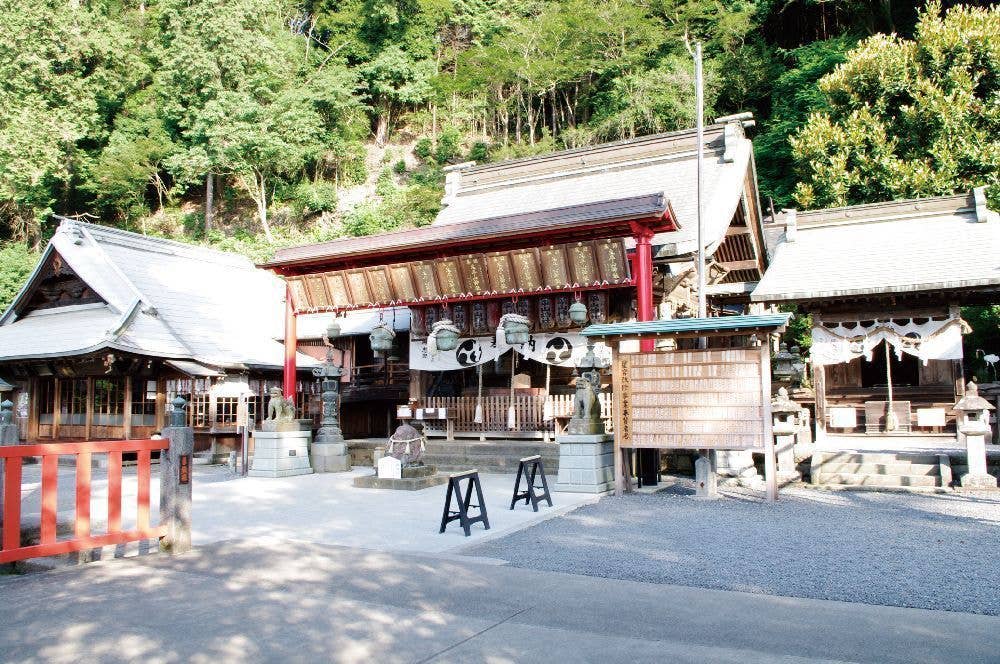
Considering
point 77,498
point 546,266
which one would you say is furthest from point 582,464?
point 77,498

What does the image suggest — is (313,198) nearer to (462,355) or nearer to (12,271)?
(12,271)

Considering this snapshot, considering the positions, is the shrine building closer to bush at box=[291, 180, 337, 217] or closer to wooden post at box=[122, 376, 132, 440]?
wooden post at box=[122, 376, 132, 440]

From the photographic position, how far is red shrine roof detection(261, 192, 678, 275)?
44.6ft

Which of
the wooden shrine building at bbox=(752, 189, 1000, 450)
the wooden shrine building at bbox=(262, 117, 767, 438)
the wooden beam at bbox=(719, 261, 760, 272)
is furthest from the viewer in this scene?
the wooden beam at bbox=(719, 261, 760, 272)

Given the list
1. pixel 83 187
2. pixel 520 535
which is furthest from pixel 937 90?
pixel 83 187

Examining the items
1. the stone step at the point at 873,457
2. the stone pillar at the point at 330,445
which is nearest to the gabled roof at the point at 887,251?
the stone step at the point at 873,457

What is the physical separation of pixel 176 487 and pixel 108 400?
16700mm

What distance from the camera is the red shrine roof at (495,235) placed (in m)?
13.6

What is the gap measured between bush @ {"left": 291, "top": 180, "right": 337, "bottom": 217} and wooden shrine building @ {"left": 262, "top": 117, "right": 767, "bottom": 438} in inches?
815

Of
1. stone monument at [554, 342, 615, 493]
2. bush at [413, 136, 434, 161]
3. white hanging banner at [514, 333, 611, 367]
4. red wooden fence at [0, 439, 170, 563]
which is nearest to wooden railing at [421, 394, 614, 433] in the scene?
white hanging banner at [514, 333, 611, 367]

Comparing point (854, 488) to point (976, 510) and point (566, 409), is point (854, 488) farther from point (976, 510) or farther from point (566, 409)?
point (566, 409)

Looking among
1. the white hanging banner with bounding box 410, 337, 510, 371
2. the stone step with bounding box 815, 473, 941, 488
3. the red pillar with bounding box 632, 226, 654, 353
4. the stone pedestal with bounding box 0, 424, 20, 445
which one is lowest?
the stone step with bounding box 815, 473, 941, 488

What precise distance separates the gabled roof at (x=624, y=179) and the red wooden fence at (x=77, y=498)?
1078cm

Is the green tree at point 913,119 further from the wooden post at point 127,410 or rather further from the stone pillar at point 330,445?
the wooden post at point 127,410
